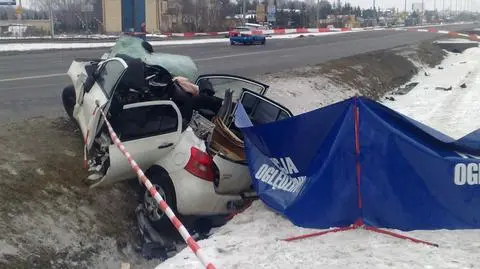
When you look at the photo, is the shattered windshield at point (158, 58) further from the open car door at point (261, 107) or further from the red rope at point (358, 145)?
the red rope at point (358, 145)

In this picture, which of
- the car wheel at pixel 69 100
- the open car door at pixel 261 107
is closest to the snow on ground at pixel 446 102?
the open car door at pixel 261 107

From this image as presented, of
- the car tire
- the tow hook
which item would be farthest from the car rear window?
the tow hook

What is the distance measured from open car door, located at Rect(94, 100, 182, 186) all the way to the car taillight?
1.21ft

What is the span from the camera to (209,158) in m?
6.56

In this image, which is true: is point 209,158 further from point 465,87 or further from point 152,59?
point 465,87

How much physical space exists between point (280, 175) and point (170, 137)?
136 centimetres

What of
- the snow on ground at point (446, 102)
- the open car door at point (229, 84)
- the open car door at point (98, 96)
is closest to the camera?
the open car door at point (98, 96)

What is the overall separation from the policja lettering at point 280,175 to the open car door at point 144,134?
3.54ft

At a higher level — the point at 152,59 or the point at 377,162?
the point at 152,59

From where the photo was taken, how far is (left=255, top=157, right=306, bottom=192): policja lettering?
20.5 feet

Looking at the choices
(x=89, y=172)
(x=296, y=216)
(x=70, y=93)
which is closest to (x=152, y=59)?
(x=70, y=93)

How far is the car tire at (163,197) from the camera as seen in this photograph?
6641 millimetres

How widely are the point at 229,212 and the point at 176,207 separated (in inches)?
26.2

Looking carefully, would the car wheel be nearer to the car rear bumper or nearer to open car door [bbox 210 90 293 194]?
→ open car door [bbox 210 90 293 194]
